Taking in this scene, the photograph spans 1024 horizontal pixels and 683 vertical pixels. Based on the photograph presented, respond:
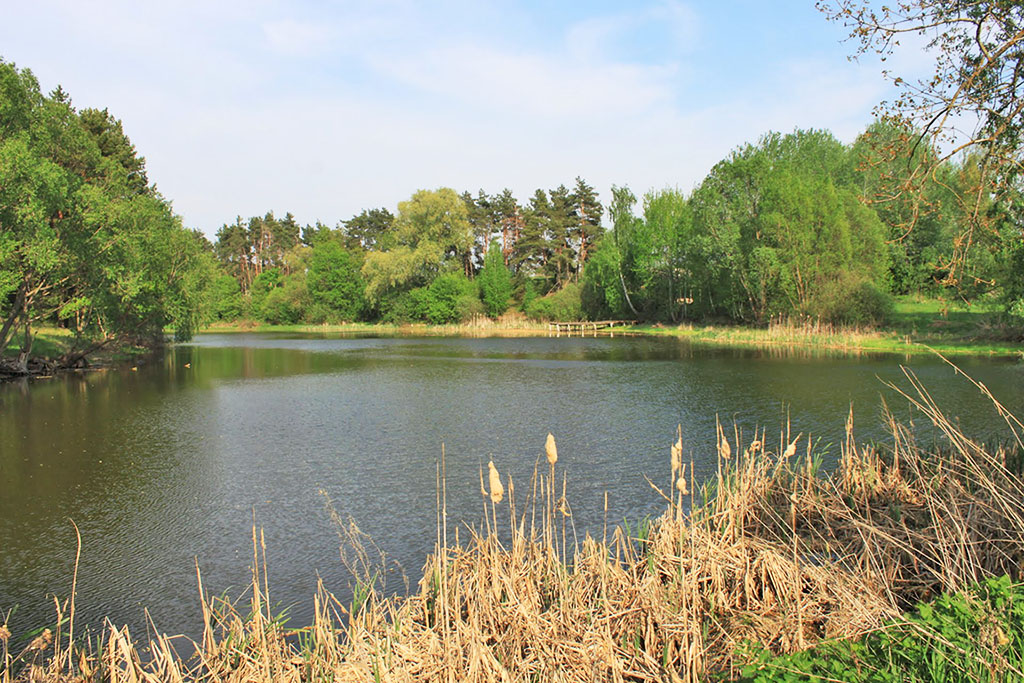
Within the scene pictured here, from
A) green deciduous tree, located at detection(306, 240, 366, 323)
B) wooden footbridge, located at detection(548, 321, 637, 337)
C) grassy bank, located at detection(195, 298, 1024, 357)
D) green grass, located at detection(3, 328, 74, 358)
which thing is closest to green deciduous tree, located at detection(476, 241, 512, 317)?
wooden footbridge, located at detection(548, 321, 637, 337)

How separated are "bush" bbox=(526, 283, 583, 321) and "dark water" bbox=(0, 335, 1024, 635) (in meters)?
36.9

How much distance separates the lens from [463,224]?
7425cm

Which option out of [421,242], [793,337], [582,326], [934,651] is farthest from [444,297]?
[934,651]

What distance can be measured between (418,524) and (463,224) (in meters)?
66.6

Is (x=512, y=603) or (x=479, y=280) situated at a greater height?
(x=479, y=280)

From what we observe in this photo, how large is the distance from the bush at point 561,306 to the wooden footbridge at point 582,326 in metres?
1.53

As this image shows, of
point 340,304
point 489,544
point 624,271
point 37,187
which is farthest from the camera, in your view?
point 340,304

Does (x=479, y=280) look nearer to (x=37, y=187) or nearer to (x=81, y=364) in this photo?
(x=81, y=364)

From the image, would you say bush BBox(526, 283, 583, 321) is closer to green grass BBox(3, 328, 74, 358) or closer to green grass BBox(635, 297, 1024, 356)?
green grass BBox(635, 297, 1024, 356)

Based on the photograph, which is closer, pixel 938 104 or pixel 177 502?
pixel 938 104

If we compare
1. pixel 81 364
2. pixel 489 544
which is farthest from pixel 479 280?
pixel 489 544

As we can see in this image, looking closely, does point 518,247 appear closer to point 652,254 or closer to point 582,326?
point 582,326

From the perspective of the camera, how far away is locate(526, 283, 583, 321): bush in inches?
2640

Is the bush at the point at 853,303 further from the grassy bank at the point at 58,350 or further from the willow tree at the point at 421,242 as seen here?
the willow tree at the point at 421,242
